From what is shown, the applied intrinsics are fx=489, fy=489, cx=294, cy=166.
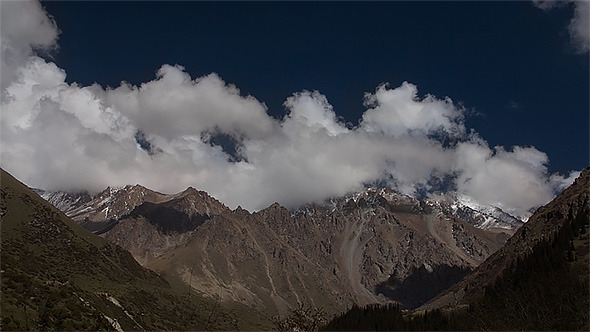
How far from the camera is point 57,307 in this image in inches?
2416

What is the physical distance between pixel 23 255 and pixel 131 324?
86.0 meters

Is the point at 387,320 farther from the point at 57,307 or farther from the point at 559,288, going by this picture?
the point at 57,307

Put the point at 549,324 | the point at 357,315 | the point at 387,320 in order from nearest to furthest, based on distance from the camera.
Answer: the point at 549,324 → the point at 387,320 → the point at 357,315

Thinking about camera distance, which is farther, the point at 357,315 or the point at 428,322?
the point at 357,315

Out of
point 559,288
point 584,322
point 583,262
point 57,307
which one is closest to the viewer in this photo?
point 584,322

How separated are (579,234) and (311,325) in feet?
540

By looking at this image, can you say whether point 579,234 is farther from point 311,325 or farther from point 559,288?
point 311,325

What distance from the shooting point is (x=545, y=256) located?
172625 millimetres

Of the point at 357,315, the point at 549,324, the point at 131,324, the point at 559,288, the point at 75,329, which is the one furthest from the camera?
the point at 357,315

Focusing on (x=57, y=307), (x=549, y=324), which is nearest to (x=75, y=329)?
(x=57, y=307)

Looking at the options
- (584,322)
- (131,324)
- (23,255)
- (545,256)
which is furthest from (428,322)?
(23,255)

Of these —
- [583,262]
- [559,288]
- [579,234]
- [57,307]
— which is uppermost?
[579,234]

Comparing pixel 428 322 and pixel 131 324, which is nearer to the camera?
pixel 131 324

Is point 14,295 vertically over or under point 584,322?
under
